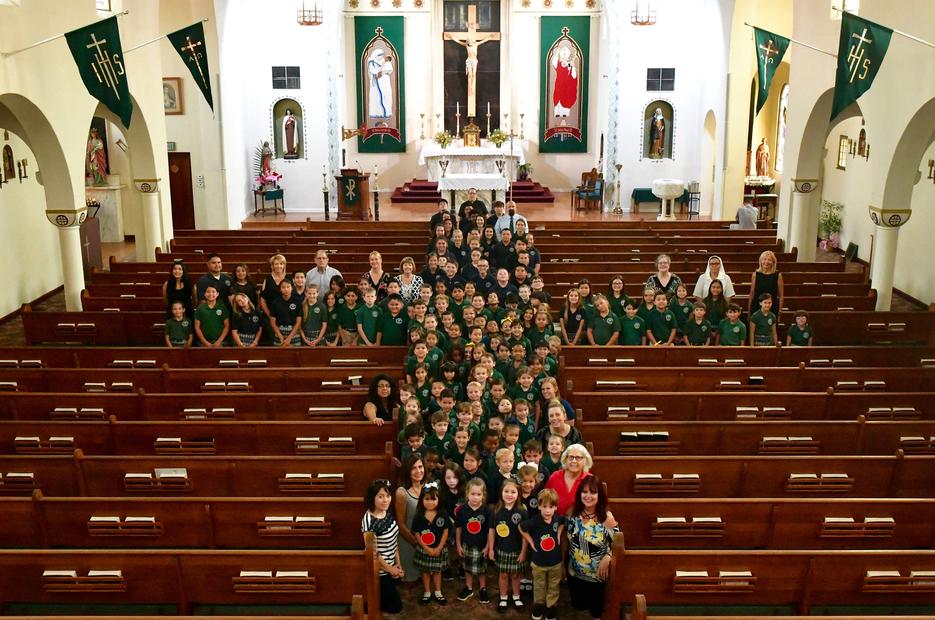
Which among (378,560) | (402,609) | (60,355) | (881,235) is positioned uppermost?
(881,235)

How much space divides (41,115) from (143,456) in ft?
23.9

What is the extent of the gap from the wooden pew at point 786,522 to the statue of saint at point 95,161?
18299mm

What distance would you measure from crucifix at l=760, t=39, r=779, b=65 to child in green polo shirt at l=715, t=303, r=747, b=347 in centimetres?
568

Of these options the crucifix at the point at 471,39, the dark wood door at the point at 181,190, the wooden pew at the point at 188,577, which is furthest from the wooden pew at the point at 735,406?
the crucifix at the point at 471,39

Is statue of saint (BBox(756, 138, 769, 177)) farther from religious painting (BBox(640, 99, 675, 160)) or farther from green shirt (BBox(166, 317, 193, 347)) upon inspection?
green shirt (BBox(166, 317, 193, 347))

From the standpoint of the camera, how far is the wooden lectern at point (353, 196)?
21.9 m

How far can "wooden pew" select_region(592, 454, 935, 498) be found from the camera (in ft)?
24.1

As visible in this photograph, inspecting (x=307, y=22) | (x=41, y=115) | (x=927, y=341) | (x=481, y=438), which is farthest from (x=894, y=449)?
(x=307, y=22)

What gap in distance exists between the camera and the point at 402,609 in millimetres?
6645

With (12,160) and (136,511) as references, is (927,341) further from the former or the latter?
(12,160)

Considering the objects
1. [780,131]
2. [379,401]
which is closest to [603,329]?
[379,401]

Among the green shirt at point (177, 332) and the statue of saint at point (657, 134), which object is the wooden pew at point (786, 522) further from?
the statue of saint at point (657, 134)

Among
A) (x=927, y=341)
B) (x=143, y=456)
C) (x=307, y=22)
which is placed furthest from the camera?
(x=307, y=22)

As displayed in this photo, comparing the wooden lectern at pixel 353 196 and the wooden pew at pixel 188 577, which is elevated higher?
the wooden lectern at pixel 353 196
